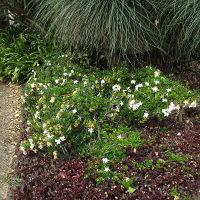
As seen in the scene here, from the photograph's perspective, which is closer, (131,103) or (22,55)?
(131,103)

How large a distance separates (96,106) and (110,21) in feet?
3.27

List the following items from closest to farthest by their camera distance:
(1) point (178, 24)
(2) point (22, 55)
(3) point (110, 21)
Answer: (3) point (110, 21), (1) point (178, 24), (2) point (22, 55)

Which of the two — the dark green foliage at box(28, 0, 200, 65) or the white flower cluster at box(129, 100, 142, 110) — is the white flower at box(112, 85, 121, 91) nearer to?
the white flower cluster at box(129, 100, 142, 110)

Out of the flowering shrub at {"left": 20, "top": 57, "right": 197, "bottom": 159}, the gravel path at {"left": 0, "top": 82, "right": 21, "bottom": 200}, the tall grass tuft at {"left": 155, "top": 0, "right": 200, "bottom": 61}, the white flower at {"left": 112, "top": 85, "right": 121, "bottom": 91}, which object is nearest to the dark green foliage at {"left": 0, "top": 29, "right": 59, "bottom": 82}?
the gravel path at {"left": 0, "top": 82, "right": 21, "bottom": 200}

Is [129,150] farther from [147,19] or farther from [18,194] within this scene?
[147,19]

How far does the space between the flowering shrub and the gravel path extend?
0.29 meters

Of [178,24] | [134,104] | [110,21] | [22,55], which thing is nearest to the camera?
[134,104]

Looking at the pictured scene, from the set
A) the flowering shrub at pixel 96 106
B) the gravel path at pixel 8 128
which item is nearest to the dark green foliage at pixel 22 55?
the gravel path at pixel 8 128

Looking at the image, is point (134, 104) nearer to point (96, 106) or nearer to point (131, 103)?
point (131, 103)

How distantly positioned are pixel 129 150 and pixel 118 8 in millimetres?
1622

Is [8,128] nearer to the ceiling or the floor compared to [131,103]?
nearer to the floor

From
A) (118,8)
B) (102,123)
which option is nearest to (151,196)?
(102,123)

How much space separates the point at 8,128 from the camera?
333 centimetres

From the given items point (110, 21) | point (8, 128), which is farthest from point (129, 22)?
point (8, 128)
